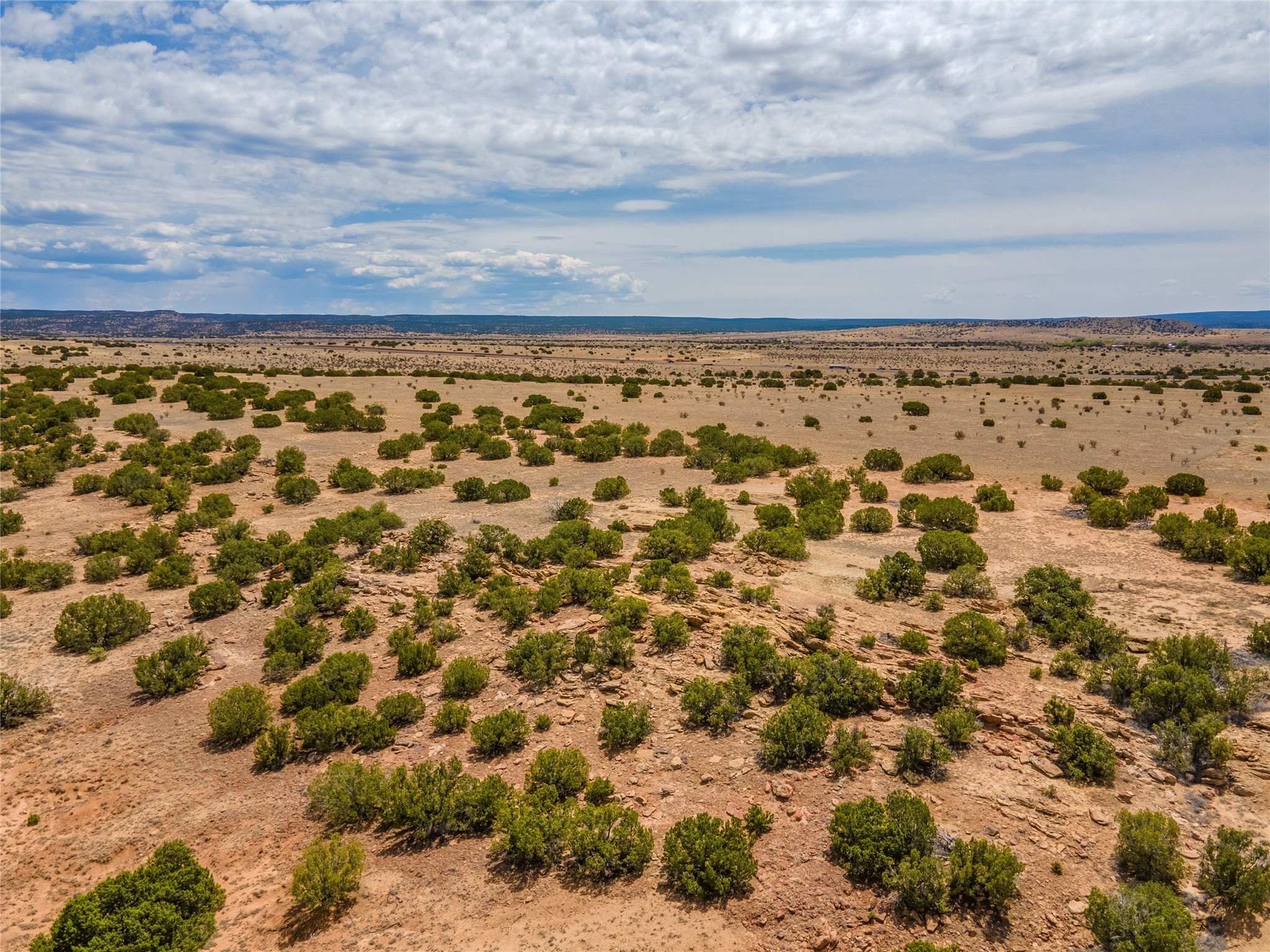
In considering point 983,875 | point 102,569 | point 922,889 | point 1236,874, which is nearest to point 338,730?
point 922,889

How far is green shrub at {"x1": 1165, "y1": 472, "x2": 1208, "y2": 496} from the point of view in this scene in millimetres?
19812

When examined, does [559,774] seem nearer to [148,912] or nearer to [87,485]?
[148,912]

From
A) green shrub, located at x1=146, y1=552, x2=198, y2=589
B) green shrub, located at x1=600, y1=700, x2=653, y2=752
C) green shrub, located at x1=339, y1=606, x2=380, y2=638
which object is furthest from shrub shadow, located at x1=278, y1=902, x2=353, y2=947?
green shrub, located at x1=146, y1=552, x2=198, y2=589

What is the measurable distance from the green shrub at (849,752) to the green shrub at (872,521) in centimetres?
984

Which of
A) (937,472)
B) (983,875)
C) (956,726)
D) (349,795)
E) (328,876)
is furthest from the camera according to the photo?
(937,472)

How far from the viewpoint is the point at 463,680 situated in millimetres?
10234

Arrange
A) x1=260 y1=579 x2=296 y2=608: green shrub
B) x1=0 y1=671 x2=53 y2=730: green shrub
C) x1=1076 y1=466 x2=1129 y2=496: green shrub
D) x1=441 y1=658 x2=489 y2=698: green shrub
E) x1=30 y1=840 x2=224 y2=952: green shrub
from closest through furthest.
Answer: x1=30 y1=840 x2=224 y2=952: green shrub → x1=0 y1=671 x2=53 y2=730: green shrub → x1=441 y1=658 x2=489 y2=698: green shrub → x1=260 y1=579 x2=296 y2=608: green shrub → x1=1076 y1=466 x2=1129 y2=496: green shrub

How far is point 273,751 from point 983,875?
8.81 metres

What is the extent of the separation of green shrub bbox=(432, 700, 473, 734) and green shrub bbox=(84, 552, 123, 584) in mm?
10001

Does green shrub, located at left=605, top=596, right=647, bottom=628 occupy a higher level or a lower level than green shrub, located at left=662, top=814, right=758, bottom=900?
higher

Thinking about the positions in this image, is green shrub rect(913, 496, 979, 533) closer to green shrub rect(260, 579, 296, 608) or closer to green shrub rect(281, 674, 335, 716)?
green shrub rect(281, 674, 335, 716)

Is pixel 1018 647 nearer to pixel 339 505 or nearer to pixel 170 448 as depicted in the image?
pixel 339 505

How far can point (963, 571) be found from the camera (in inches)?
523

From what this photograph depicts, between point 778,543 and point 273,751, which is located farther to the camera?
point 778,543
